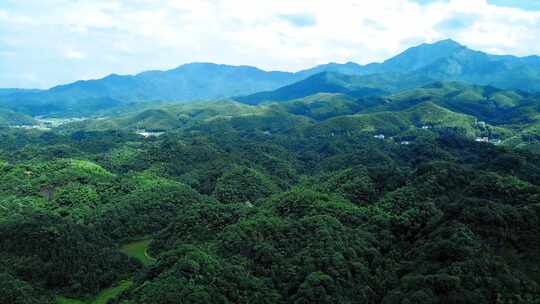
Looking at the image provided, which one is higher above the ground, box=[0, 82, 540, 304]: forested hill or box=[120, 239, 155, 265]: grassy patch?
box=[0, 82, 540, 304]: forested hill

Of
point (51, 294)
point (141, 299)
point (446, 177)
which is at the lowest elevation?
point (51, 294)

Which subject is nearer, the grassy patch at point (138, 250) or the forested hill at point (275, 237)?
the forested hill at point (275, 237)

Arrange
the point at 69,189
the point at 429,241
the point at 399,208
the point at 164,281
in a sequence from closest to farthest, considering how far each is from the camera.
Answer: the point at 164,281
the point at 429,241
the point at 399,208
the point at 69,189

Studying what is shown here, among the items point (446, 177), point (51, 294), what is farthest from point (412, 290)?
point (51, 294)

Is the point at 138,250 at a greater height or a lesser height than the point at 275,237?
lesser

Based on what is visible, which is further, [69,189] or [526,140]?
[526,140]

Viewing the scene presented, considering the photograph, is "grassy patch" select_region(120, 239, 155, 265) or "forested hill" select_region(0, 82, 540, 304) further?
"grassy patch" select_region(120, 239, 155, 265)

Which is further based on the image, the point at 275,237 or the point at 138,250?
the point at 138,250

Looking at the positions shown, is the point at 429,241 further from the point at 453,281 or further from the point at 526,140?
the point at 526,140
